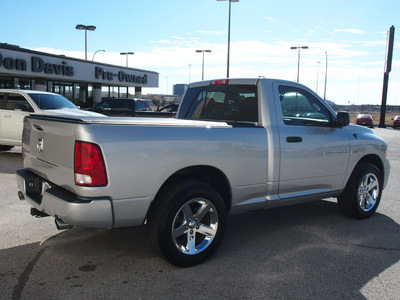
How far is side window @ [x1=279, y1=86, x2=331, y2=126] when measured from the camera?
4.59 meters

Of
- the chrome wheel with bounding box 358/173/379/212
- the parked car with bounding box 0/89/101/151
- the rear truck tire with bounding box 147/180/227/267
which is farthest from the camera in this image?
the parked car with bounding box 0/89/101/151

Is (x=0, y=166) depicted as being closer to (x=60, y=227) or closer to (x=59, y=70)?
(x=60, y=227)

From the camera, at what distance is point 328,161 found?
15.7 ft

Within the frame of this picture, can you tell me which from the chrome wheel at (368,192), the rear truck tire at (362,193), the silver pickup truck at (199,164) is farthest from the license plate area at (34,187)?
the chrome wheel at (368,192)

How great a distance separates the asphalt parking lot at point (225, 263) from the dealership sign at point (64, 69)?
23161mm

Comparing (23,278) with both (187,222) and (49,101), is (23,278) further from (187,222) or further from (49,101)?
(49,101)

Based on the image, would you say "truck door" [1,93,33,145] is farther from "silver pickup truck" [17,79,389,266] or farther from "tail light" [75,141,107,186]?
"tail light" [75,141,107,186]

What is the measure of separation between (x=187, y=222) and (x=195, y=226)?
11 centimetres

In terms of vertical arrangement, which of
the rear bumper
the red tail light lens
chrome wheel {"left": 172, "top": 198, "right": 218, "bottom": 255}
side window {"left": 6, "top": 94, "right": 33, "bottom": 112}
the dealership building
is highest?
the dealership building

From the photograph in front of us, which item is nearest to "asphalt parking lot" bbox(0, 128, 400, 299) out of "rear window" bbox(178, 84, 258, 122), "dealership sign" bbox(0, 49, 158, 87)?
"rear window" bbox(178, 84, 258, 122)

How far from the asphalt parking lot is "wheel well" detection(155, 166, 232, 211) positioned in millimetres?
603

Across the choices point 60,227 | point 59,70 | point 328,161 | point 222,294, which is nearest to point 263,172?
point 328,161

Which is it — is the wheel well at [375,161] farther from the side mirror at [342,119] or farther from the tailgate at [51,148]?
the tailgate at [51,148]

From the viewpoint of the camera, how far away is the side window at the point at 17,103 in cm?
1016
